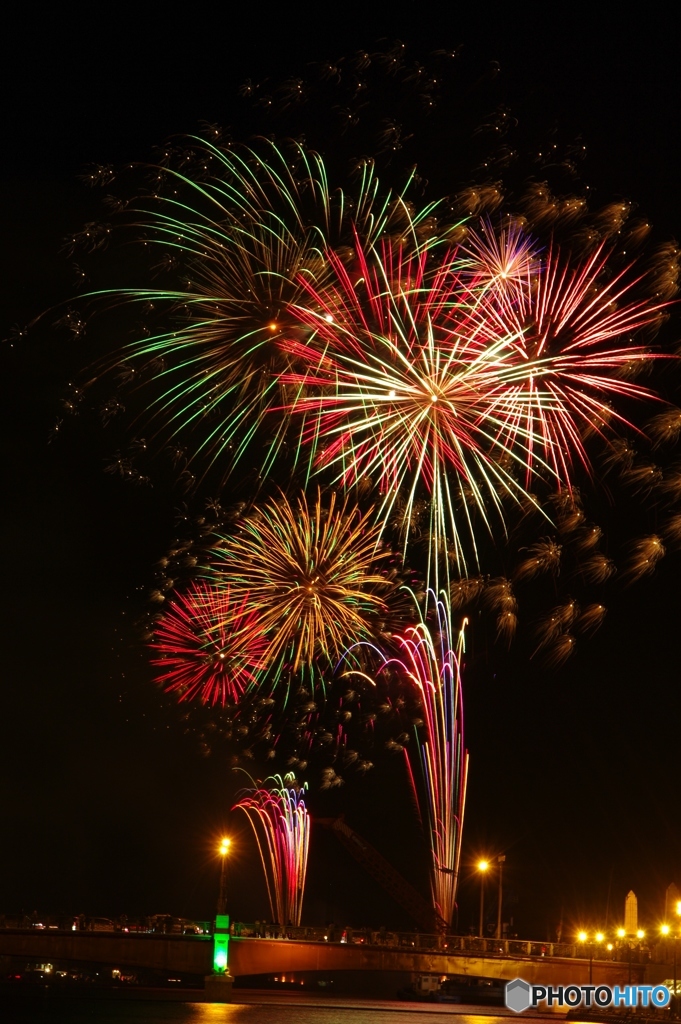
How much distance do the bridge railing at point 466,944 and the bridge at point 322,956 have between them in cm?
14

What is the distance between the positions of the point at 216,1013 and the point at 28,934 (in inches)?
570

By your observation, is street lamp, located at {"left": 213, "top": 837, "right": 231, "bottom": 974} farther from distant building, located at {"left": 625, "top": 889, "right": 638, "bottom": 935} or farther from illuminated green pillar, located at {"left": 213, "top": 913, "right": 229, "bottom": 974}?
distant building, located at {"left": 625, "top": 889, "right": 638, "bottom": 935}

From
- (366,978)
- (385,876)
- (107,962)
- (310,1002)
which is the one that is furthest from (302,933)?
(366,978)

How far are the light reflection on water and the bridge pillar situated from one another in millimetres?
903

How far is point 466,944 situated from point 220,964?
18.0m

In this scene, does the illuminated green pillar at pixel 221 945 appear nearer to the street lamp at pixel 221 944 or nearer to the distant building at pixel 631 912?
the street lamp at pixel 221 944

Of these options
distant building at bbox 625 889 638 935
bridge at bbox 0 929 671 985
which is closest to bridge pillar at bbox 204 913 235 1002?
bridge at bbox 0 929 671 985

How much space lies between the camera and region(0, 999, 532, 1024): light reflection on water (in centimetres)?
6500

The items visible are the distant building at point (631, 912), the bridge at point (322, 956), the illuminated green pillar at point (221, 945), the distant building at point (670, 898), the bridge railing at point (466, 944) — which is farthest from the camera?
the distant building at point (631, 912)

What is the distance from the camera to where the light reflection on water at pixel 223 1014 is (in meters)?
65.0

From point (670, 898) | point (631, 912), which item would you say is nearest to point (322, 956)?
point (670, 898)

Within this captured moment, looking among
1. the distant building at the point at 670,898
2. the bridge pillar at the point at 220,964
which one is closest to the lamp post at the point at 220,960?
the bridge pillar at the point at 220,964

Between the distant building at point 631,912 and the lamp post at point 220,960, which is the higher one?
the distant building at point 631,912

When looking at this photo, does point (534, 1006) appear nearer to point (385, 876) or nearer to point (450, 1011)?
point (450, 1011)
